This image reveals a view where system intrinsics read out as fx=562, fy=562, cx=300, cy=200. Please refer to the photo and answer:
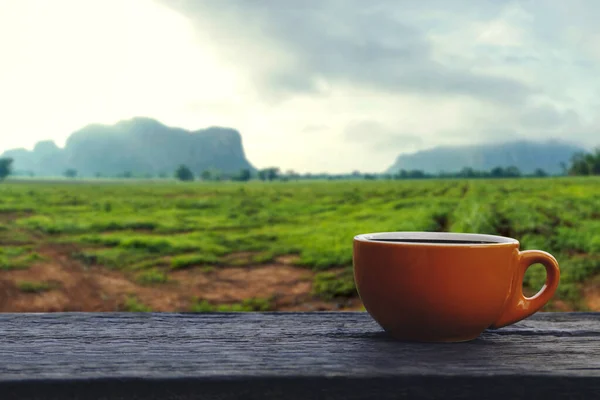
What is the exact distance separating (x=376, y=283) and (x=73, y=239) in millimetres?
7342

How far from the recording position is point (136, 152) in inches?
711

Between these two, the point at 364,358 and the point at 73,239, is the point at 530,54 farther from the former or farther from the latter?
the point at 364,358

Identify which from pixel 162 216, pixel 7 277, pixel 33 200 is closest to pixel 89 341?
pixel 7 277

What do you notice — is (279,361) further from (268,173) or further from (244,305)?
(268,173)

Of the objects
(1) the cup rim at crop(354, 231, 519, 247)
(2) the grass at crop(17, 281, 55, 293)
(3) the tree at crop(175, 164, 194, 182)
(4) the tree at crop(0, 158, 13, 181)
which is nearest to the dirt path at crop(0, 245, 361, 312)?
(2) the grass at crop(17, 281, 55, 293)

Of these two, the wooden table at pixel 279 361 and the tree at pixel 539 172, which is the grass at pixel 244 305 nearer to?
the wooden table at pixel 279 361

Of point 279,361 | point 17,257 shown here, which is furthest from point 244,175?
point 279,361

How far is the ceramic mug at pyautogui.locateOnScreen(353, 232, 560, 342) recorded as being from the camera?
0.48 meters

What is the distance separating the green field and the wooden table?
3.99 metres

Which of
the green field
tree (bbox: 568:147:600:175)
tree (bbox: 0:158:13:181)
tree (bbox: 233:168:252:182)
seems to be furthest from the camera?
tree (bbox: 233:168:252:182)

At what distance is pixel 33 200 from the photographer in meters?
9.09

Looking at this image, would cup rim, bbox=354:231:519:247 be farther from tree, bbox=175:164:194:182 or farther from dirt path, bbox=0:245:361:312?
tree, bbox=175:164:194:182

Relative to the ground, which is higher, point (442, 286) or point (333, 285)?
point (442, 286)

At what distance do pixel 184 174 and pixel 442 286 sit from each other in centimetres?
1625
